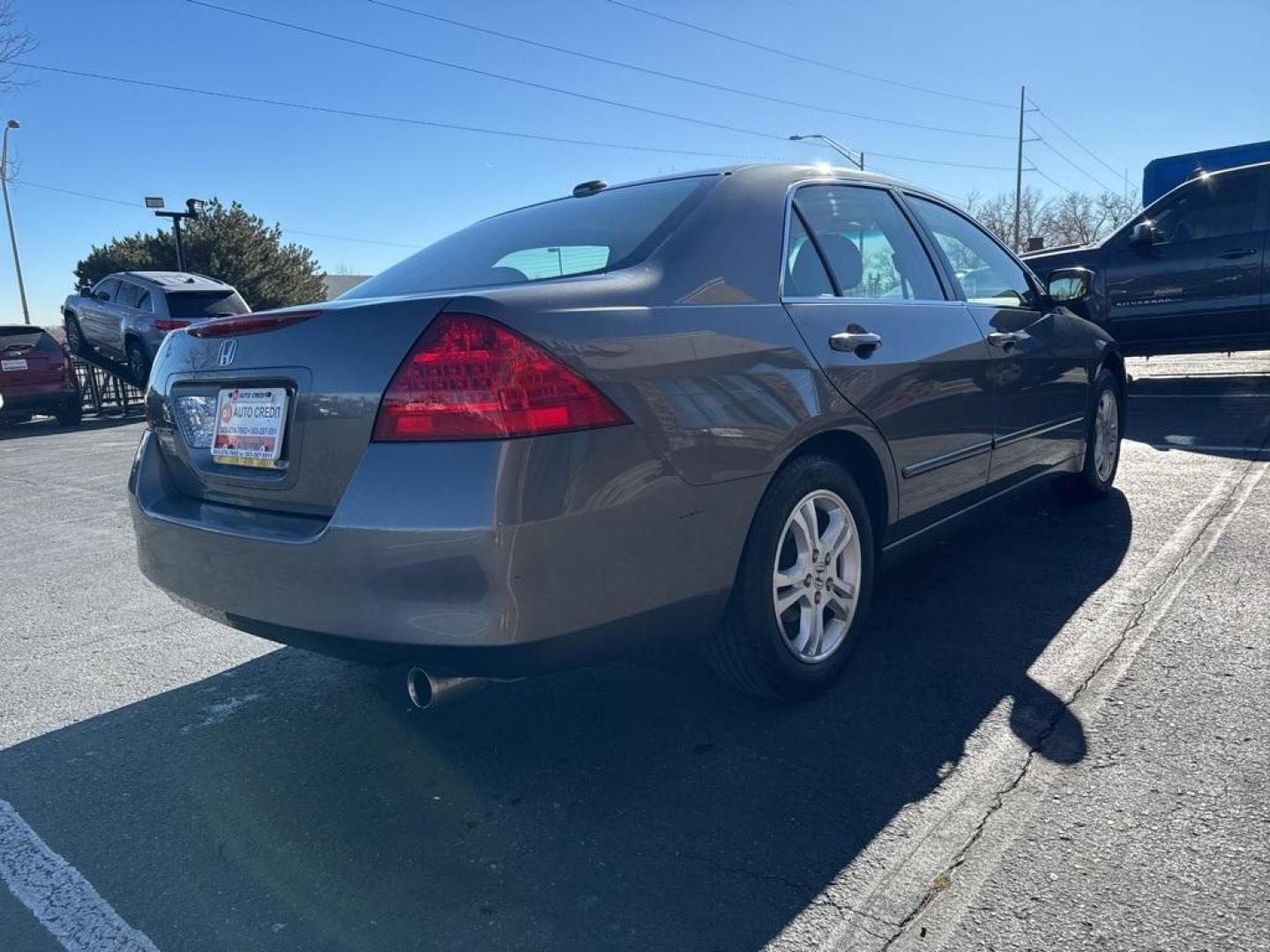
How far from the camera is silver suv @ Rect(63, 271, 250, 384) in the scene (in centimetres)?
1420

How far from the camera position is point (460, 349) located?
6.60 feet

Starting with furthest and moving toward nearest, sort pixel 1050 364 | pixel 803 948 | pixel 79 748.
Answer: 1. pixel 1050 364
2. pixel 79 748
3. pixel 803 948

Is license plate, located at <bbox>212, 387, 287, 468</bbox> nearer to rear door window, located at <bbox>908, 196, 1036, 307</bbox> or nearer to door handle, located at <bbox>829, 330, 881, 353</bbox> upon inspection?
door handle, located at <bbox>829, 330, 881, 353</bbox>

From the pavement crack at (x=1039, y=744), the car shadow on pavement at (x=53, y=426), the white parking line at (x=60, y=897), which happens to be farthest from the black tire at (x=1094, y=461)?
the car shadow on pavement at (x=53, y=426)

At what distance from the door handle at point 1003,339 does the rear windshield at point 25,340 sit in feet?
46.1

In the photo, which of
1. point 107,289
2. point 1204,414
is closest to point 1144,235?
point 1204,414

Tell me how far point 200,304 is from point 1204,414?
13.5 metres

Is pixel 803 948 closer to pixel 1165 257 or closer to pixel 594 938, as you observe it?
pixel 594 938

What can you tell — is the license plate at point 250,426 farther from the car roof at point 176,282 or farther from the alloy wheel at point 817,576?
the car roof at point 176,282

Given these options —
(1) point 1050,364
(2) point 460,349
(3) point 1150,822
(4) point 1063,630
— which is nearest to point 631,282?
(2) point 460,349

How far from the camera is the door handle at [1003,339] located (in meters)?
3.71

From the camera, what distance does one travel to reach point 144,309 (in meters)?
14.4

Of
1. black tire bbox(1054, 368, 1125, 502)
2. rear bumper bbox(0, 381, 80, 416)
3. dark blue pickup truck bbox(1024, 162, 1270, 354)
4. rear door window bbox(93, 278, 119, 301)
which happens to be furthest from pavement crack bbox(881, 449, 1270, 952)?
rear door window bbox(93, 278, 119, 301)

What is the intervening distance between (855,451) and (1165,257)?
26.7 feet
